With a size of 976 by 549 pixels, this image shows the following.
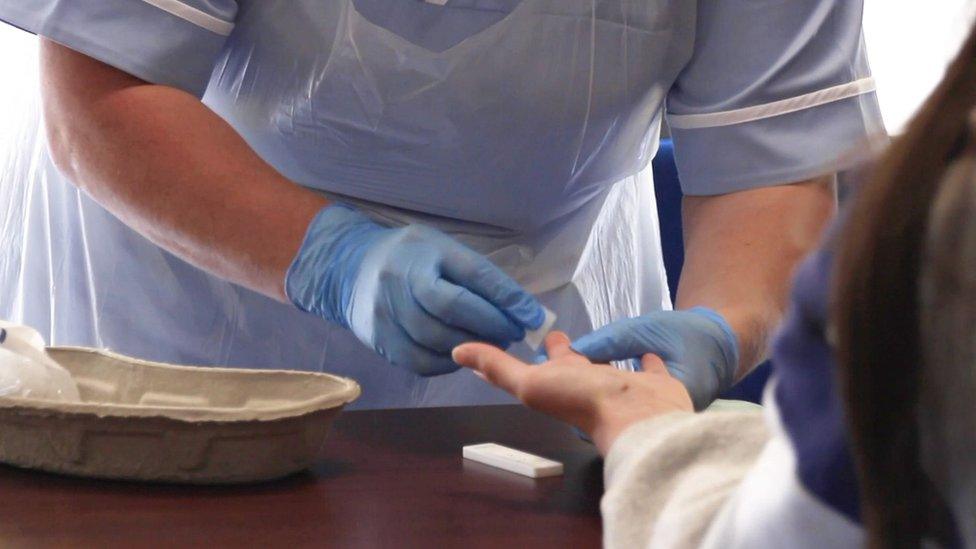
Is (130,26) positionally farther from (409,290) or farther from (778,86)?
(778,86)

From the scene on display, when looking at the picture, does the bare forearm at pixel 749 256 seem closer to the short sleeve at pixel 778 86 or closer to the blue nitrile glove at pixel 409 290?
the short sleeve at pixel 778 86

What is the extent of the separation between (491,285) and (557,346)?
0.33 ft

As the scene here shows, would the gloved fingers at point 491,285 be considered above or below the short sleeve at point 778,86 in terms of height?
below

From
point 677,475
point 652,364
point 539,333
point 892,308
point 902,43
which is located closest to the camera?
point 892,308

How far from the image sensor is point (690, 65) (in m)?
1.35

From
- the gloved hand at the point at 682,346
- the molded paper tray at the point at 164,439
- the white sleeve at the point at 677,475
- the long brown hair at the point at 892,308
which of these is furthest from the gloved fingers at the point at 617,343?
the long brown hair at the point at 892,308

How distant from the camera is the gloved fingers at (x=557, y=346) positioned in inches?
37.6

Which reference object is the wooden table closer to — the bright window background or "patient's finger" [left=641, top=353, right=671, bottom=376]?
"patient's finger" [left=641, top=353, right=671, bottom=376]

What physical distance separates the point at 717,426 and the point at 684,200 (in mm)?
840

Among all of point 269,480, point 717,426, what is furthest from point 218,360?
point 717,426

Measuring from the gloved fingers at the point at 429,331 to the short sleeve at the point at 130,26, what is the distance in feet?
1.11

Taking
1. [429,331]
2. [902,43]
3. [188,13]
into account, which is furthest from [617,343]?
[902,43]

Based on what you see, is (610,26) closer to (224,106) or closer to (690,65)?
(690,65)

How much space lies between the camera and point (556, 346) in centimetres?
98
